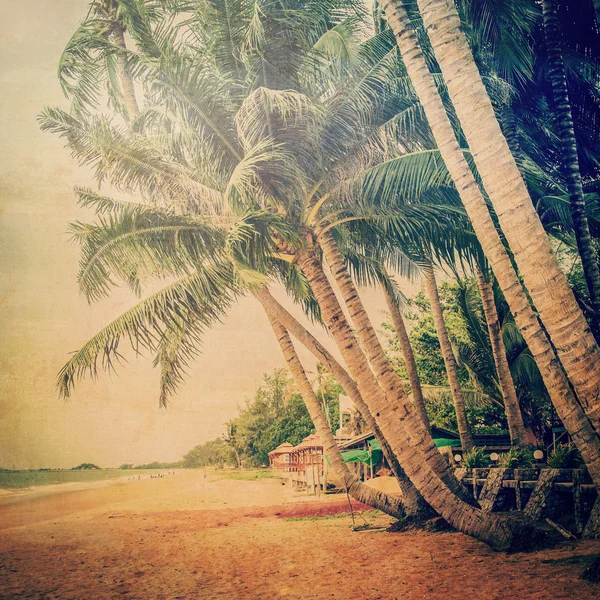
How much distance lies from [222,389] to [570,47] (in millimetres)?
6143

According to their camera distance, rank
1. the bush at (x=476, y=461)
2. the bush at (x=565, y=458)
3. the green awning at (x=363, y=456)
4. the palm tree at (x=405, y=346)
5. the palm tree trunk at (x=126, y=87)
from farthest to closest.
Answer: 1. the green awning at (x=363, y=456)
2. the palm tree at (x=405, y=346)
3. the palm tree trunk at (x=126, y=87)
4. the bush at (x=476, y=461)
5. the bush at (x=565, y=458)

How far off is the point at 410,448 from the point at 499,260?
201 cm

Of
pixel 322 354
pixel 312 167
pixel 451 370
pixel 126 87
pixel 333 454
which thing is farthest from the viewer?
pixel 451 370

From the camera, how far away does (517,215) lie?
11.2 ft

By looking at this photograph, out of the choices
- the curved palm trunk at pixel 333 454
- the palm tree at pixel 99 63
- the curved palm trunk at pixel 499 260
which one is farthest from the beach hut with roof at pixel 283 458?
the curved palm trunk at pixel 499 260

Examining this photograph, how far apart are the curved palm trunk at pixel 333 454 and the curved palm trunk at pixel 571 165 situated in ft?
8.96

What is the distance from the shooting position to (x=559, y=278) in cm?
331

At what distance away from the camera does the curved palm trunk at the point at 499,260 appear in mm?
3490

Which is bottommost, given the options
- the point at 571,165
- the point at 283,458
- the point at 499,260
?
the point at 283,458

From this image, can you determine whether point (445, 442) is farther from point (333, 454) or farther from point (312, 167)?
point (312, 167)

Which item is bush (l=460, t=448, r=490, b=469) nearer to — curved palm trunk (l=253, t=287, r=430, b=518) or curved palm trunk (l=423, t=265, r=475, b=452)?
curved palm trunk (l=253, t=287, r=430, b=518)

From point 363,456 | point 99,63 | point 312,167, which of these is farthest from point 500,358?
point 99,63

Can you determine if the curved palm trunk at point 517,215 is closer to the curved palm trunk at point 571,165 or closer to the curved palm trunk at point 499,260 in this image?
the curved palm trunk at point 499,260

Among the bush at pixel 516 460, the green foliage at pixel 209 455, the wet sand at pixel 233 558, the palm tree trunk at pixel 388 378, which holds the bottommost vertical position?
the wet sand at pixel 233 558
